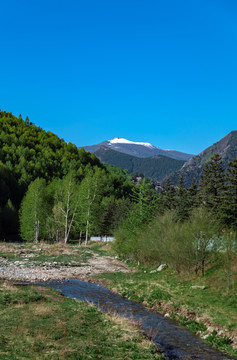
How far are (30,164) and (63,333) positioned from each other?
10908cm

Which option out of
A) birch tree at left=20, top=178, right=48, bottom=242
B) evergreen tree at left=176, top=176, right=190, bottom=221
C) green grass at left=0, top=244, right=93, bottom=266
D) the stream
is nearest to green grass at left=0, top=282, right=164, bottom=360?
the stream

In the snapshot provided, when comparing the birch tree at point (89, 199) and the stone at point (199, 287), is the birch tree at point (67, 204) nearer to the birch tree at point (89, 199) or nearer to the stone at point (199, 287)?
the birch tree at point (89, 199)

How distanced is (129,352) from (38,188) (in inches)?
2546

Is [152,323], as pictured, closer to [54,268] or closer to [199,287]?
[199,287]

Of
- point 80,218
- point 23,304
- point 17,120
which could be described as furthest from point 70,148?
point 23,304

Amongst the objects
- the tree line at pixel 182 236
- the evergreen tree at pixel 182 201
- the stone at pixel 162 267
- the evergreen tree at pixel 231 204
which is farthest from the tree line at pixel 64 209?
the stone at pixel 162 267

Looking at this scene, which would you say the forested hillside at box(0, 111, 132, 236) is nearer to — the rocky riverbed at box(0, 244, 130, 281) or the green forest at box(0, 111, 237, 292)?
the green forest at box(0, 111, 237, 292)

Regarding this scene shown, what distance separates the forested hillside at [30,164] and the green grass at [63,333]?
60.0 meters

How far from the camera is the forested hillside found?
9974cm

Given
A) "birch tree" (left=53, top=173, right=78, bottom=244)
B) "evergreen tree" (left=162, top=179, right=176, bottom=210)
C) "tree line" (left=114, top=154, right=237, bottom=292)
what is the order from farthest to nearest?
"evergreen tree" (left=162, top=179, right=176, bottom=210) < "birch tree" (left=53, top=173, right=78, bottom=244) < "tree line" (left=114, top=154, right=237, bottom=292)

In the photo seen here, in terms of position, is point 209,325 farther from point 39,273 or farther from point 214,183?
point 214,183

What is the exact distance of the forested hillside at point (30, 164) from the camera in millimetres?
99738

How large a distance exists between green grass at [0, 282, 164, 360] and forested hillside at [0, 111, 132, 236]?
60041 mm

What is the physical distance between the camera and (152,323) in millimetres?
19062
